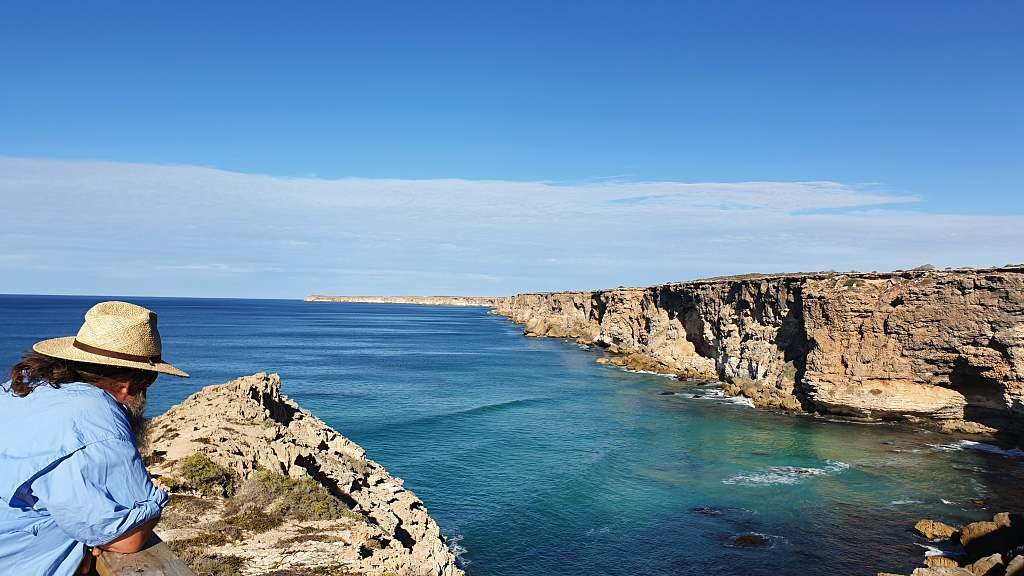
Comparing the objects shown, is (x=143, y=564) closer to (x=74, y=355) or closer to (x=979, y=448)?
(x=74, y=355)

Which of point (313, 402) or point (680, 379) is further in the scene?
point (680, 379)

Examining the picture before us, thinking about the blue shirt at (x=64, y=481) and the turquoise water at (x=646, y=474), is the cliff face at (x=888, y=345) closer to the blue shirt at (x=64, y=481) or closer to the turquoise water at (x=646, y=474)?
the turquoise water at (x=646, y=474)

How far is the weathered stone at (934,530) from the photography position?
84.0 ft

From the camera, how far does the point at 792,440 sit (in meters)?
42.3

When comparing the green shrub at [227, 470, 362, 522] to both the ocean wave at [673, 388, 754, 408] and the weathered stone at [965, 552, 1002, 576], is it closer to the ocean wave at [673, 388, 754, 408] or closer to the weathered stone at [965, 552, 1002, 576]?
the weathered stone at [965, 552, 1002, 576]

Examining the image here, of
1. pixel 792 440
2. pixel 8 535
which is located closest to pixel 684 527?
pixel 792 440

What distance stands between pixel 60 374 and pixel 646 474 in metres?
34.2

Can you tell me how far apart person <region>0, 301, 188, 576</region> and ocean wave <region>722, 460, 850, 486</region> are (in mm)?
34233

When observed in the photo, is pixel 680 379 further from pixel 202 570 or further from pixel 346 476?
pixel 202 570

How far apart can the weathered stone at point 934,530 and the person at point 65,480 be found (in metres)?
30.7

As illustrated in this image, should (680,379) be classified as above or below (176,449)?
below

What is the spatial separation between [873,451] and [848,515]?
43.0 ft

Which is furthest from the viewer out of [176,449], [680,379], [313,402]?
[680,379]

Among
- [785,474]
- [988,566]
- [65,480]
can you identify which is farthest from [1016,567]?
[65,480]
